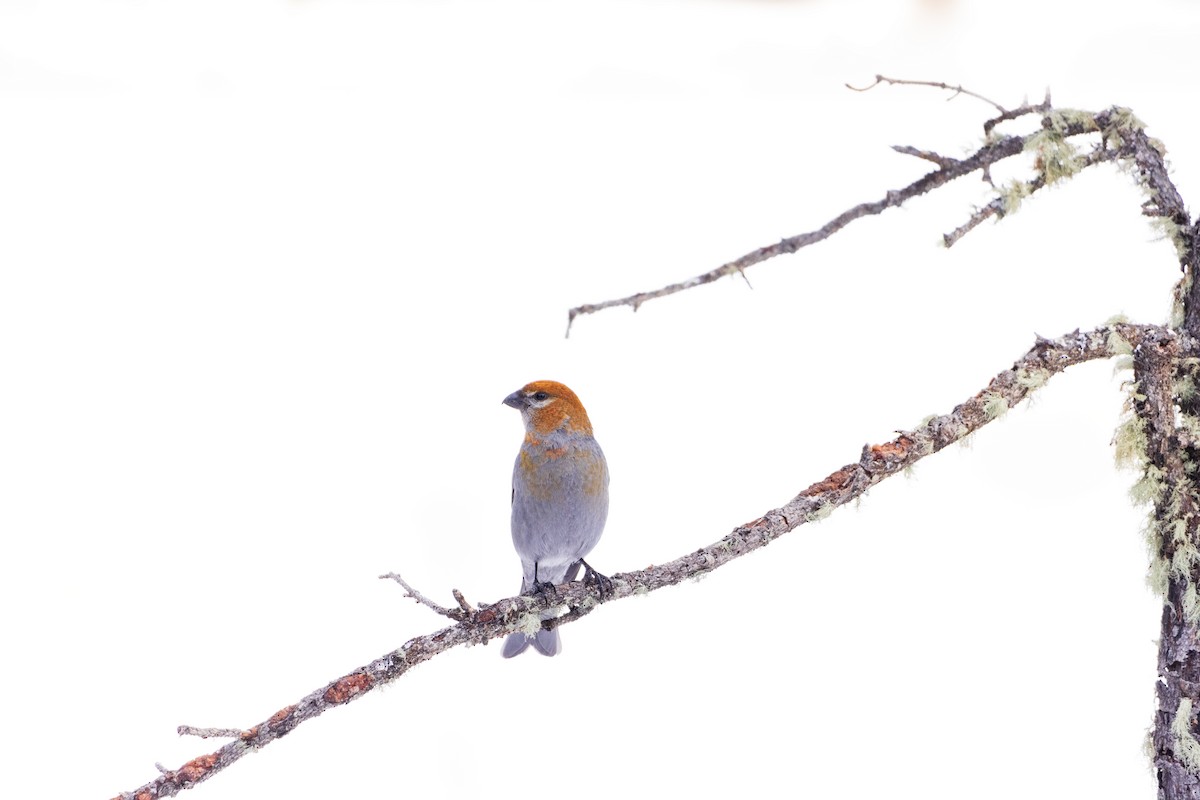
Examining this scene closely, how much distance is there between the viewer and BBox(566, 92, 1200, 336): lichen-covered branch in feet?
6.13

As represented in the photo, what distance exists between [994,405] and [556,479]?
40.3 inches

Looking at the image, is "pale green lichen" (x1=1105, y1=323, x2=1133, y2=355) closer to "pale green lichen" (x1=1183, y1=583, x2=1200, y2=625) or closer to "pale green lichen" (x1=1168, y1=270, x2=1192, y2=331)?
"pale green lichen" (x1=1168, y1=270, x2=1192, y2=331)

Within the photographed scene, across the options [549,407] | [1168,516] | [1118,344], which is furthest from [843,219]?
[549,407]

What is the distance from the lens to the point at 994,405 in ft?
6.31

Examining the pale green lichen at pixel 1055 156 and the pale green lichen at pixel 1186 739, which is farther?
the pale green lichen at pixel 1055 156

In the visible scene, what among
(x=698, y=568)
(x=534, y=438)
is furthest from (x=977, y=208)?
(x=534, y=438)

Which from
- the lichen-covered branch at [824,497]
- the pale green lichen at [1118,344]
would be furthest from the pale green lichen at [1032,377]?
the pale green lichen at [1118,344]

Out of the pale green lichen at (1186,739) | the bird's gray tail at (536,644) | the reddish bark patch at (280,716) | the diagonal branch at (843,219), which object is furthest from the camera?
the bird's gray tail at (536,644)

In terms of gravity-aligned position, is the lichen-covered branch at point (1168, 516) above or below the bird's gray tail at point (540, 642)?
below

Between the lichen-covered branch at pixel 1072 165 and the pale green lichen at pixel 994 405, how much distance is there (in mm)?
288

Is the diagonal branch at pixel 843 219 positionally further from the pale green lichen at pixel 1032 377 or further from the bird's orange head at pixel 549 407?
the bird's orange head at pixel 549 407

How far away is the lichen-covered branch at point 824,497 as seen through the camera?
73.1 inches

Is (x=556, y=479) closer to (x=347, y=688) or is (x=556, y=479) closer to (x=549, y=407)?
(x=549, y=407)

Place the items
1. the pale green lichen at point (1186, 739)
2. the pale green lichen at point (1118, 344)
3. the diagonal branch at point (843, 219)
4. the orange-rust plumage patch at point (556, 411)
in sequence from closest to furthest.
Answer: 1. the diagonal branch at point (843, 219)
2. the pale green lichen at point (1186, 739)
3. the pale green lichen at point (1118, 344)
4. the orange-rust plumage patch at point (556, 411)
